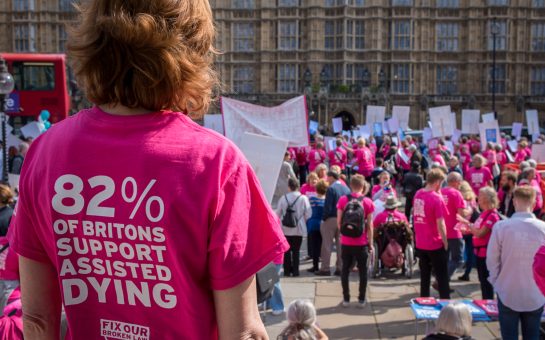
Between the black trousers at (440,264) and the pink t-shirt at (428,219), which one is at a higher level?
the pink t-shirt at (428,219)

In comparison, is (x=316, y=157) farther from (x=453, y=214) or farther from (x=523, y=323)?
(x=523, y=323)

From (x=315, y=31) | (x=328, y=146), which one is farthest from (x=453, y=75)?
(x=328, y=146)

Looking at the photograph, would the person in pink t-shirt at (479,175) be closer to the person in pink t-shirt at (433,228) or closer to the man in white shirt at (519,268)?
the person in pink t-shirt at (433,228)

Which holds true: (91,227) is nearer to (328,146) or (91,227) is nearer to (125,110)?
(125,110)

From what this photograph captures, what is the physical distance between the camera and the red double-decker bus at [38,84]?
19.3m

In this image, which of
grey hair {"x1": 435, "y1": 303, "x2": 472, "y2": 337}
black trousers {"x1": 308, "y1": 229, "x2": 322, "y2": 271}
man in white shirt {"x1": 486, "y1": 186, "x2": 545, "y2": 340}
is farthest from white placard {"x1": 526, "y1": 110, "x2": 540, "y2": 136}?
grey hair {"x1": 435, "y1": 303, "x2": 472, "y2": 337}

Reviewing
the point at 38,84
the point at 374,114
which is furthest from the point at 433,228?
the point at 374,114

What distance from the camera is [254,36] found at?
37.6 meters

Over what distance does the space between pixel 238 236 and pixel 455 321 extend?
3080 millimetres

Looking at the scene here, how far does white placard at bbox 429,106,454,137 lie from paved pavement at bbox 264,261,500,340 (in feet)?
31.5

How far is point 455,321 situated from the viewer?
13.2ft

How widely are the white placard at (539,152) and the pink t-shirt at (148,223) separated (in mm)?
13007

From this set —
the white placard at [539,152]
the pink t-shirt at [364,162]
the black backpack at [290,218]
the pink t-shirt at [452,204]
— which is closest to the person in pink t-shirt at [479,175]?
the white placard at [539,152]

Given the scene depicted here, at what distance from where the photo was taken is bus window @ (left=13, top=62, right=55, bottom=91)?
63.6 feet
